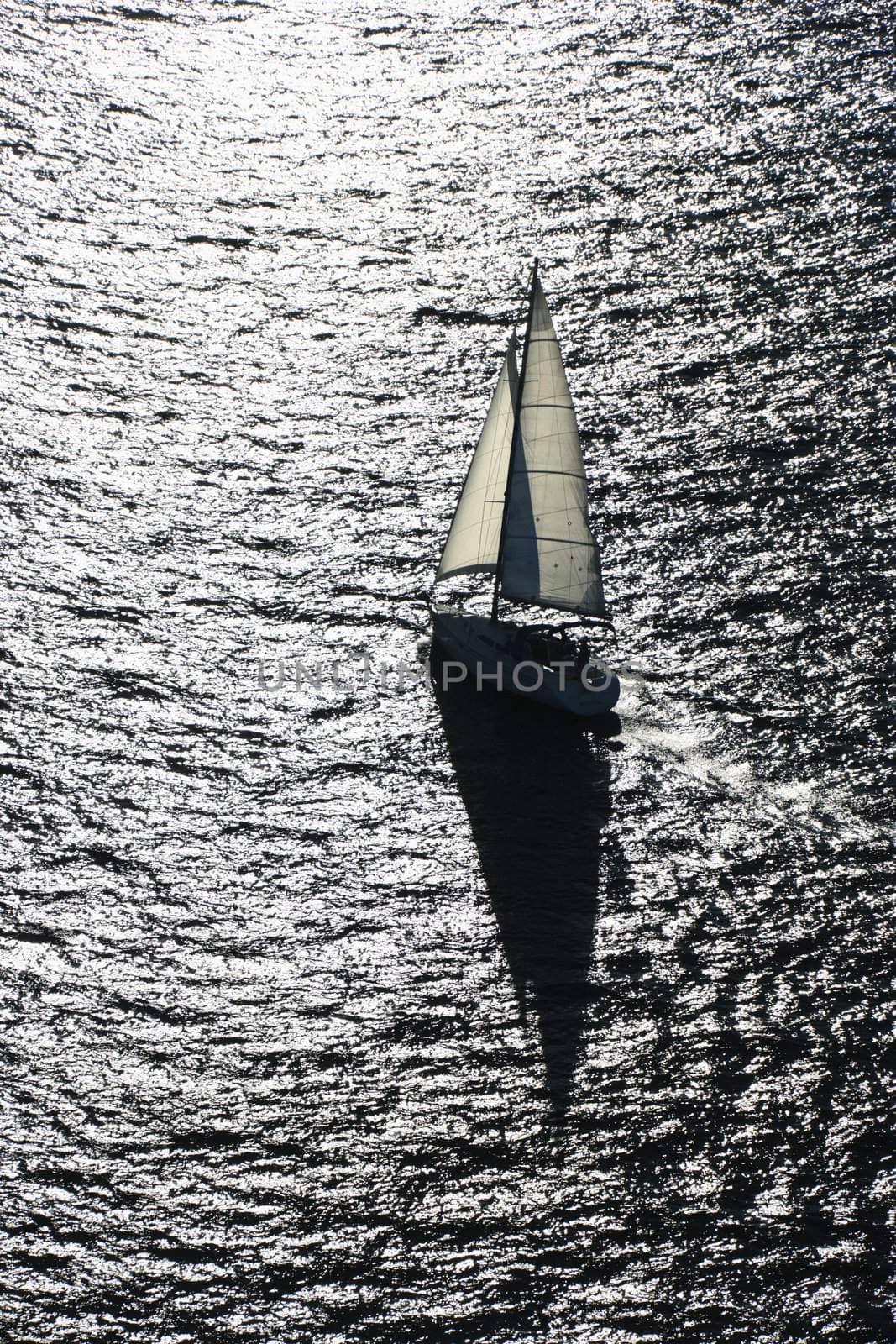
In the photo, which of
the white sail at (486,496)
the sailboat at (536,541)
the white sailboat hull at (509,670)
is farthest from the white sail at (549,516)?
the white sailboat hull at (509,670)

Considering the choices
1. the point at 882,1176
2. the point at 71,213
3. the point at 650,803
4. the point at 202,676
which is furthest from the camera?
the point at 71,213

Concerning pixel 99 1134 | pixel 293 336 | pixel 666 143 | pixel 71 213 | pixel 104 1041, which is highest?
pixel 666 143

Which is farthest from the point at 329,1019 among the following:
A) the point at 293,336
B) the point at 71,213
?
the point at 71,213

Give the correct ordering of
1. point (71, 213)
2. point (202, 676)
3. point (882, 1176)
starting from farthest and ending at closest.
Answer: point (71, 213) < point (202, 676) < point (882, 1176)

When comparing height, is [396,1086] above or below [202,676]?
below

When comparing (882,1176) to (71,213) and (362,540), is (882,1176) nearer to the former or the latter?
(362,540)

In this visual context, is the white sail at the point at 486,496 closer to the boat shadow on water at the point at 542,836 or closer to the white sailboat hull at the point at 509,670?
the white sailboat hull at the point at 509,670
